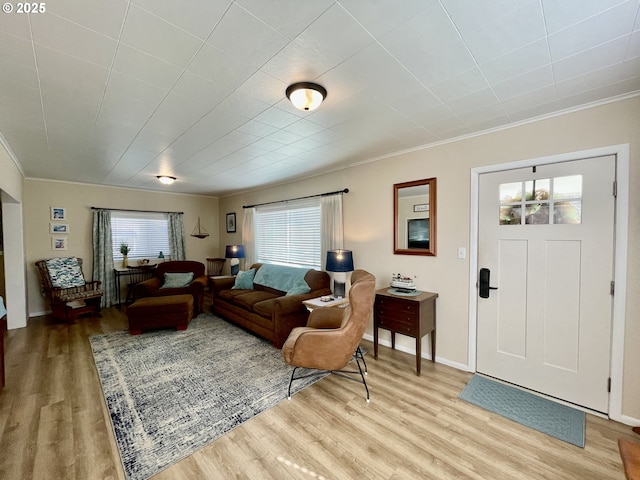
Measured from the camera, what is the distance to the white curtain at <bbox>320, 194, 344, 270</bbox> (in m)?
4.01

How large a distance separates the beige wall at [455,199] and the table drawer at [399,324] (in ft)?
1.64

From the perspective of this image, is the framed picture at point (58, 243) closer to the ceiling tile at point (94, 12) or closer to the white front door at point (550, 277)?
the ceiling tile at point (94, 12)

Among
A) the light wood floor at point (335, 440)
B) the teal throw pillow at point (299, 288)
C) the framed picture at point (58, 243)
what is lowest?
the light wood floor at point (335, 440)

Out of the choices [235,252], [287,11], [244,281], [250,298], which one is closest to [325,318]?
[250,298]

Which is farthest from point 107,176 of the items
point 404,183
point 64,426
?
point 404,183

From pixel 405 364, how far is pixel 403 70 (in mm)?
2888

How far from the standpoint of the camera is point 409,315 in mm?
2801

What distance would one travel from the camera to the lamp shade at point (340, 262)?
11.7 ft

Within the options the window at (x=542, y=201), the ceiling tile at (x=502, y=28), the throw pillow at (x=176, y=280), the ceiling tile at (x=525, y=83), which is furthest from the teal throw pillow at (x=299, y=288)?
the ceiling tile at (x=502, y=28)

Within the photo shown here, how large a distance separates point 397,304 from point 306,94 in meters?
2.24

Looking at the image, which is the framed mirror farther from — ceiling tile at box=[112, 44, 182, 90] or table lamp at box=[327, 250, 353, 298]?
ceiling tile at box=[112, 44, 182, 90]

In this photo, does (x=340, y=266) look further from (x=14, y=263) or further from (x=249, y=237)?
(x=14, y=263)

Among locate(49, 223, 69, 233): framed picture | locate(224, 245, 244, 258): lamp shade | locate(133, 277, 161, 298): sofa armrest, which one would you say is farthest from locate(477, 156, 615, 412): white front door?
locate(49, 223, 69, 233): framed picture

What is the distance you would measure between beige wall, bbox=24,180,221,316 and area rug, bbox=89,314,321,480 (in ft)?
7.75
